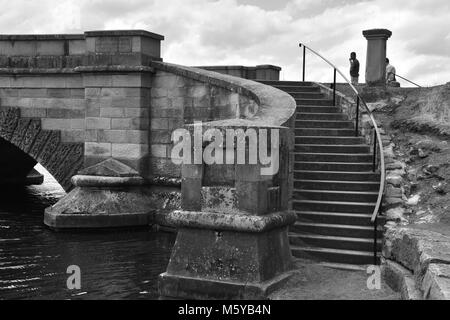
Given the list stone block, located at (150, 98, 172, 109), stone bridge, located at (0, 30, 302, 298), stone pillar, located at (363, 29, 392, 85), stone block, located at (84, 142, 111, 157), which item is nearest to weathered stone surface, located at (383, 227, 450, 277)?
stone bridge, located at (0, 30, 302, 298)

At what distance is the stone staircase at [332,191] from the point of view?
8078 mm

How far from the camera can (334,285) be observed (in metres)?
6.70

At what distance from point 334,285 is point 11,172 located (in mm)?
18367

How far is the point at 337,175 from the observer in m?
9.55

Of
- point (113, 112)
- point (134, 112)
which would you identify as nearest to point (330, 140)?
point (134, 112)

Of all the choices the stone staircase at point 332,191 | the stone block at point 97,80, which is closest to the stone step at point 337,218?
the stone staircase at point 332,191

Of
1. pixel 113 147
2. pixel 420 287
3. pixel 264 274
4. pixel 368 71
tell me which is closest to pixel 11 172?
pixel 113 147

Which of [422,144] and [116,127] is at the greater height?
[116,127]

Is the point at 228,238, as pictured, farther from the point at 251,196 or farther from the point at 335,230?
the point at 335,230

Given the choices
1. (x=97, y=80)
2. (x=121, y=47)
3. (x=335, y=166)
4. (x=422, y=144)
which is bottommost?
(x=335, y=166)

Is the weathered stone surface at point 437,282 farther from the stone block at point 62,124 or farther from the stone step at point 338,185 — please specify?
the stone block at point 62,124

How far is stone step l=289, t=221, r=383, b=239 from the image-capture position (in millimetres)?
8209

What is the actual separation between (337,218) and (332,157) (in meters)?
1.75

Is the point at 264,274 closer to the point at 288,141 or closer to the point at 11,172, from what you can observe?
the point at 288,141
